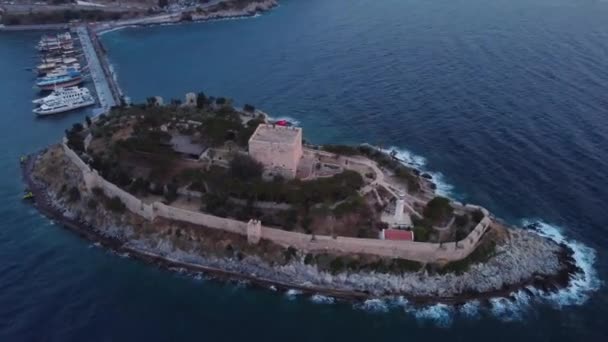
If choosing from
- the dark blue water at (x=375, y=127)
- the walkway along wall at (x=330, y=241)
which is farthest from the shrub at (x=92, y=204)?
the walkway along wall at (x=330, y=241)

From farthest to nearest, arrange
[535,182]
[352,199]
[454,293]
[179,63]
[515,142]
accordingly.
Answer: [179,63]
[515,142]
[535,182]
[352,199]
[454,293]

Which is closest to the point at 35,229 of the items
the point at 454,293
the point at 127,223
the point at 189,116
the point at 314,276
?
the point at 127,223

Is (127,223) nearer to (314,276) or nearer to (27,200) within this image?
(27,200)

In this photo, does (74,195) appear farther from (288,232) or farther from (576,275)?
(576,275)

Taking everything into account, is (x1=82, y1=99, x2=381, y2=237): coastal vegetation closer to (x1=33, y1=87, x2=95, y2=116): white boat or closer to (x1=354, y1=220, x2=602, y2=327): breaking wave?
(x1=354, y1=220, x2=602, y2=327): breaking wave

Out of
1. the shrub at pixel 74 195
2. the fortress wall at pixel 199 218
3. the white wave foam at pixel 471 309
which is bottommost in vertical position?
the white wave foam at pixel 471 309

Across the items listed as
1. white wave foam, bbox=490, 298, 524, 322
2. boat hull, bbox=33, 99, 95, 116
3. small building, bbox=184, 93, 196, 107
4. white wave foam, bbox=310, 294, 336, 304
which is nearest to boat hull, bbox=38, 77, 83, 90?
boat hull, bbox=33, 99, 95, 116

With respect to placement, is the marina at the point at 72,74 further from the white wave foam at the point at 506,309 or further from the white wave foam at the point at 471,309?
the white wave foam at the point at 506,309
